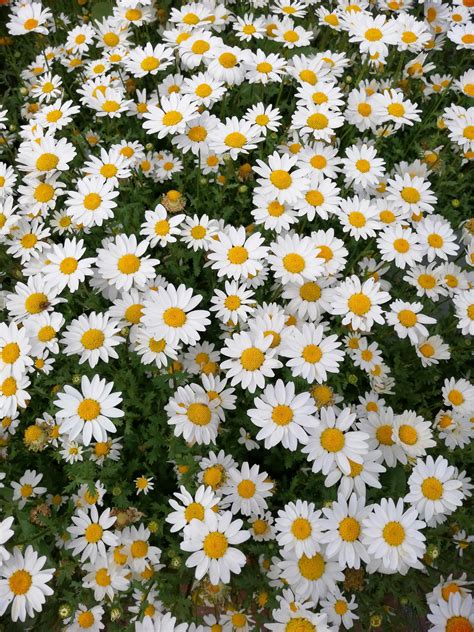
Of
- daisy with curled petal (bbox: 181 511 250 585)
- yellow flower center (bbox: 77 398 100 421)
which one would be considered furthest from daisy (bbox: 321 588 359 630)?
yellow flower center (bbox: 77 398 100 421)

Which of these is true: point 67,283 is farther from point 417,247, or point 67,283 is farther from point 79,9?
point 79,9

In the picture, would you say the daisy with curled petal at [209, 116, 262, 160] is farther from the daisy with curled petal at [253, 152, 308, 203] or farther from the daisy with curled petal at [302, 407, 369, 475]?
the daisy with curled petal at [302, 407, 369, 475]

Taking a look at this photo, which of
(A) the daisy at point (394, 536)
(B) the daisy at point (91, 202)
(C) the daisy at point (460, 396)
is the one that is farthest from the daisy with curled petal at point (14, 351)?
(C) the daisy at point (460, 396)

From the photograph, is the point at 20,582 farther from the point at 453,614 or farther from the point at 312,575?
the point at 453,614

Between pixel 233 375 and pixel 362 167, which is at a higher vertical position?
A: pixel 362 167

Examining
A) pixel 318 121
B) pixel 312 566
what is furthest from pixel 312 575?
pixel 318 121

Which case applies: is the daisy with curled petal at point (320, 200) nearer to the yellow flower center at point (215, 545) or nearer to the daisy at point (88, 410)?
the daisy at point (88, 410)
